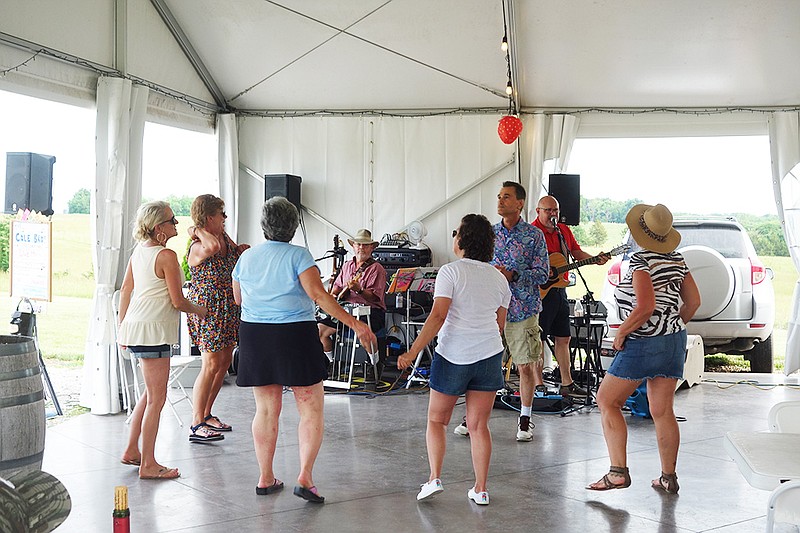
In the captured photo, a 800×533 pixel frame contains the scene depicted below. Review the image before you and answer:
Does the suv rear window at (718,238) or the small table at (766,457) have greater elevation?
the suv rear window at (718,238)

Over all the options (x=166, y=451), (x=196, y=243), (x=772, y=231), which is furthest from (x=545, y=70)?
(x=772, y=231)

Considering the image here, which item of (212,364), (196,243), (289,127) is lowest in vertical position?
(212,364)

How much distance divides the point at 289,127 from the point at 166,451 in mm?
4834

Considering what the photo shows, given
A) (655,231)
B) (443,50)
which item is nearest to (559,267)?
(655,231)

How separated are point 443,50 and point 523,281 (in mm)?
3339

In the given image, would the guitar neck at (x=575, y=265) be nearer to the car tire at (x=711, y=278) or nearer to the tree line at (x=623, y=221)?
the car tire at (x=711, y=278)

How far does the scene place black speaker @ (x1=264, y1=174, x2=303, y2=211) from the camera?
8.91 m

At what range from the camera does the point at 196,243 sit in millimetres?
5535

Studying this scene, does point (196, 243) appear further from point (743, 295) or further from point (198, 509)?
point (743, 295)

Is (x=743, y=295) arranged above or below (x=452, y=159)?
below

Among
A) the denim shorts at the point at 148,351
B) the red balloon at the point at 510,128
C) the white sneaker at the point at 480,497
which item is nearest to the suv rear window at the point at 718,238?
the red balloon at the point at 510,128

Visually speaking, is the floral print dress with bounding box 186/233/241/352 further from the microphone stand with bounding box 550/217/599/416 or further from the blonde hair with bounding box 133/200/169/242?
the microphone stand with bounding box 550/217/599/416

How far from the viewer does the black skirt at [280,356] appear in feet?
13.7

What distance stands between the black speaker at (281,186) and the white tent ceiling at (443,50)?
0.84 m
